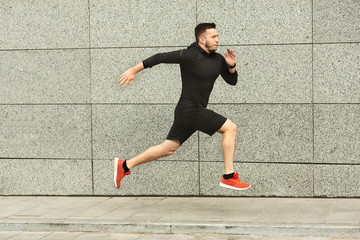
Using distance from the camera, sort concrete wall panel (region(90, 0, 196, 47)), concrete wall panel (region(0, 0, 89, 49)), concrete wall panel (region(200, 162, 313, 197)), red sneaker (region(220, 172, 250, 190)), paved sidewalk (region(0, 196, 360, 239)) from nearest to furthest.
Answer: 1. paved sidewalk (region(0, 196, 360, 239))
2. red sneaker (region(220, 172, 250, 190))
3. concrete wall panel (region(200, 162, 313, 197))
4. concrete wall panel (region(90, 0, 196, 47))
5. concrete wall panel (region(0, 0, 89, 49))

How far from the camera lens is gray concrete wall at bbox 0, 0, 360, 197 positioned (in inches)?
336

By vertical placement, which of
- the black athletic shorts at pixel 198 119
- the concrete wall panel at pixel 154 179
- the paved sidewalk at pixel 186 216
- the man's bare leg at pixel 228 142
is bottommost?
the paved sidewalk at pixel 186 216

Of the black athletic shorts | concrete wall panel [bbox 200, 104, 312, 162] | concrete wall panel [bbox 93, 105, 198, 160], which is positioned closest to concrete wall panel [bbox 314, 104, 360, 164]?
concrete wall panel [bbox 200, 104, 312, 162]

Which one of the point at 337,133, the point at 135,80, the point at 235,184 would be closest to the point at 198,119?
the point at 235,184

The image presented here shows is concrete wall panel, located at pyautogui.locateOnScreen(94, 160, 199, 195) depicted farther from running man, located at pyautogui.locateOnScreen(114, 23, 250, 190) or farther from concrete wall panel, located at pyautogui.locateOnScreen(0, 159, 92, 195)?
running man, located at pyautogui.locateOnScreen(114, 23, 250, 190)

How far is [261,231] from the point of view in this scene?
267 inches

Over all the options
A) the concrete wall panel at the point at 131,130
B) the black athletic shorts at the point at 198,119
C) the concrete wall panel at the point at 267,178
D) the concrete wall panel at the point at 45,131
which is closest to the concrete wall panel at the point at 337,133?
the concrete wall panel at the point at 267,178

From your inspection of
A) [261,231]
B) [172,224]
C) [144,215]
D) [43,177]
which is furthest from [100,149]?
[261,231]

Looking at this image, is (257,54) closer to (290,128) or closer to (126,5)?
(290,128)

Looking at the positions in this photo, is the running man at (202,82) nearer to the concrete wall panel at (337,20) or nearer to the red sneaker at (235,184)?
the red sneaker at (235,184)

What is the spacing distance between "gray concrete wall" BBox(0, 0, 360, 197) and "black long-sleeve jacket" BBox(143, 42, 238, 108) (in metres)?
1.49

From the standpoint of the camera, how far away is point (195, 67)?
721 centimetres

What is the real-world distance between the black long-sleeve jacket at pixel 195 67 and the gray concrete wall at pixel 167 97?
149 centimetres

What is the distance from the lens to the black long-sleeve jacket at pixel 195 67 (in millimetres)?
7199
